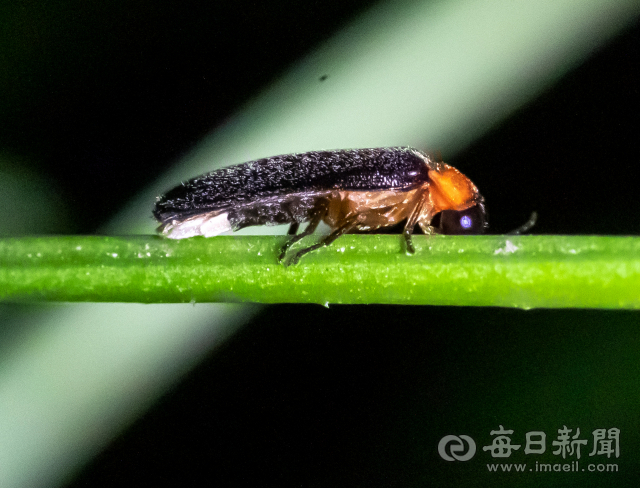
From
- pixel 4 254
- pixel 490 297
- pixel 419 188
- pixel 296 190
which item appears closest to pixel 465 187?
pixel 419 188

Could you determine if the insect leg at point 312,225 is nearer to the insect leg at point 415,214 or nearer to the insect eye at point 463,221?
the insect leg at point 415,214

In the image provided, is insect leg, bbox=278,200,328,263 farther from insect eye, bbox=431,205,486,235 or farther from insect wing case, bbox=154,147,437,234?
insect eye, bbox=431,205,486,235

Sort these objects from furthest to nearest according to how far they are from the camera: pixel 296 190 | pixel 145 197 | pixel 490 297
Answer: pixel 145 197 < pixel 296 190 < pixel 490 297

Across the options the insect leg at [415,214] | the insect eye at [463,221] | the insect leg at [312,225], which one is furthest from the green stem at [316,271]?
the insect eye at [463,221]

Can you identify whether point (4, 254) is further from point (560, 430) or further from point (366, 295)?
point (560, 430)

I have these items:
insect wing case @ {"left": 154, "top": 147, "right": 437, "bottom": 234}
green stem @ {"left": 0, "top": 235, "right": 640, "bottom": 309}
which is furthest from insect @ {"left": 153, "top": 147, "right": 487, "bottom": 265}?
green stem @ {"left": 0, "top": 235, "right": 640, "bottom": 309}

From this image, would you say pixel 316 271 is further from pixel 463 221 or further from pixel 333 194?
pixel 463 221
